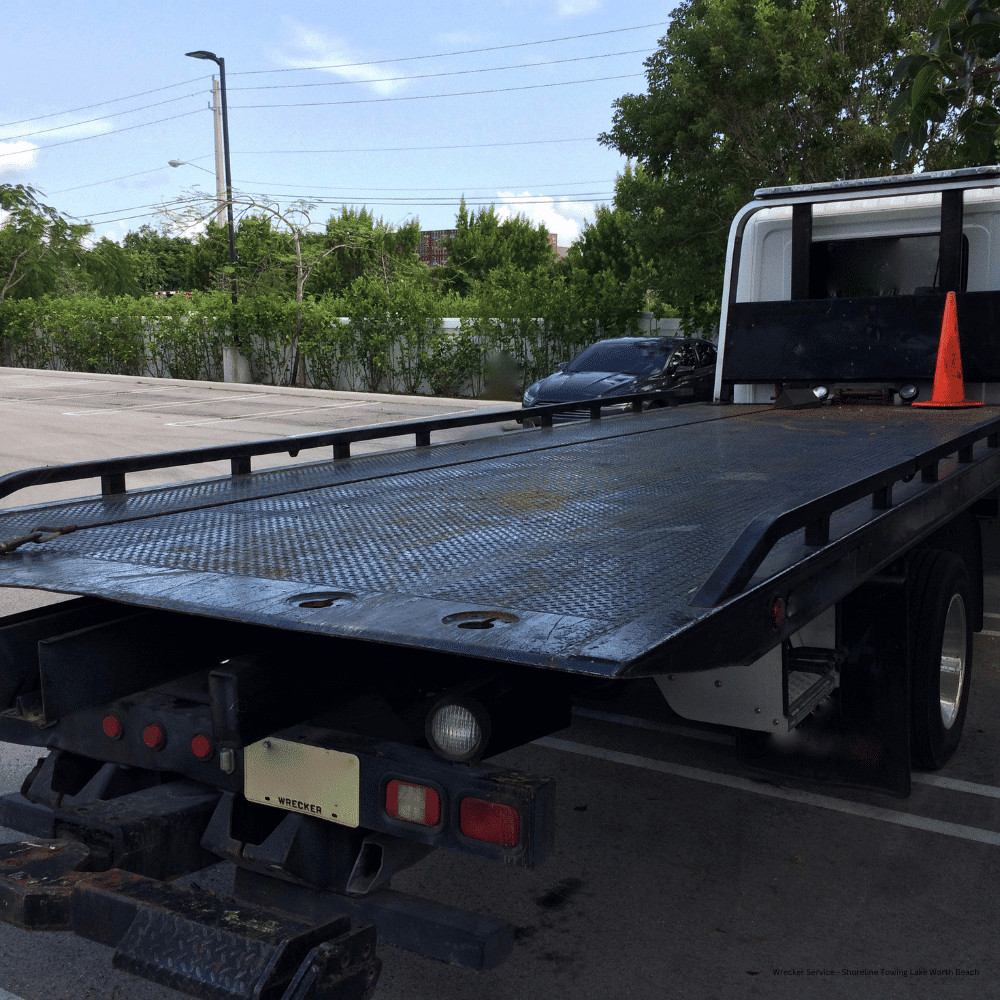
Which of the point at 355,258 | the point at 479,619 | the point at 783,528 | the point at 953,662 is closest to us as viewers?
the point at 479,619

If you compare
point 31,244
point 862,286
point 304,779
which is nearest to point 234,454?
point 304,779

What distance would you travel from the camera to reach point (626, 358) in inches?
627

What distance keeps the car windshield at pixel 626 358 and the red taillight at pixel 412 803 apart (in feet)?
43.9

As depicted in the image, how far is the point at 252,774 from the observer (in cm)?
258

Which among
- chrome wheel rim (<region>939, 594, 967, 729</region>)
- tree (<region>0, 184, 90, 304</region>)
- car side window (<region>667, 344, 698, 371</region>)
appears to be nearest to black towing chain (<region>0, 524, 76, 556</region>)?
chrome wheel rim (<region>939, 594, 967, 729</region>)

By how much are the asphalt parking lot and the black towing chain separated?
1200 mm

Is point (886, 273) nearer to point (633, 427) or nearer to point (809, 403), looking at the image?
point (809, 403)

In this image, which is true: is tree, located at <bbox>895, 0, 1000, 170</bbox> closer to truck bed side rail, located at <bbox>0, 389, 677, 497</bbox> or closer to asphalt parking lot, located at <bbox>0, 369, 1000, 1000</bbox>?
truck bed side rail, located at <bbox>0, 389, 677, 497</bbox>

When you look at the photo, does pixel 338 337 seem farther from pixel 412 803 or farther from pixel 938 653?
pixel 412 803

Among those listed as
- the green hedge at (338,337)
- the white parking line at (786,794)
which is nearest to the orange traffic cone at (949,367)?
the white parking line at (786,794)

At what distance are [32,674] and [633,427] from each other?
4459 mm

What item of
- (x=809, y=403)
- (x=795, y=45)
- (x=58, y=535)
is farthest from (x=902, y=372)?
(x=795, y=45)

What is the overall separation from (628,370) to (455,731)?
44.2 feet

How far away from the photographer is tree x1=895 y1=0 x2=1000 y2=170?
7.26 metres
